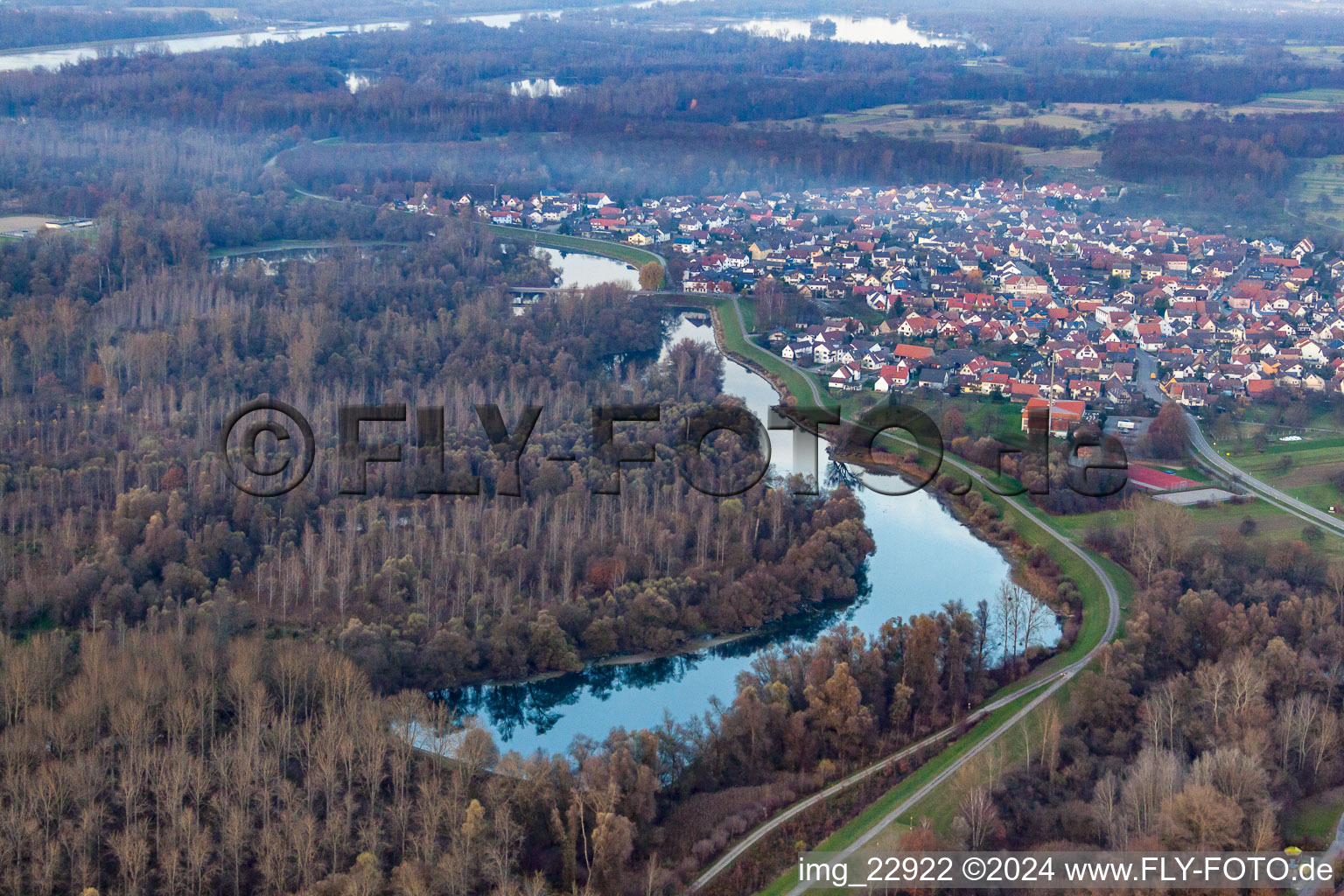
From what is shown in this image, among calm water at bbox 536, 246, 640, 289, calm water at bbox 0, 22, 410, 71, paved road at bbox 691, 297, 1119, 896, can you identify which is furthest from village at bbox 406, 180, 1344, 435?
calm water at bbox 0, 22, 410, 71

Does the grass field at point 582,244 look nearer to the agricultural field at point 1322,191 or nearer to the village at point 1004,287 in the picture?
the village at point 1004,287

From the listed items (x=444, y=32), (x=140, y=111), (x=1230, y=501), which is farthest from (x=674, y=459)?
(x=444, y=32)

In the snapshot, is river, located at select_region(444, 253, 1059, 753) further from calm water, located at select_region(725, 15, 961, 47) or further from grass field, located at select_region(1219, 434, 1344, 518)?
calm water, located at select_region(725, 15, 961, 47)

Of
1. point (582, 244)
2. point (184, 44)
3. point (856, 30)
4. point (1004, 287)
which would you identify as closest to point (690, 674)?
point (1004, 287)

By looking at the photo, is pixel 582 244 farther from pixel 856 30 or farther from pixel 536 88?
pixel 856 30

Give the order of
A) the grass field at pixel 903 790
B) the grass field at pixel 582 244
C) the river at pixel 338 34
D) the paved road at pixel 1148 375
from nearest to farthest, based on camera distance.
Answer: the grass field at pixel 903 790 → the paved road at pixel 1148 375 → the grass field at pixel 582 244 → the river at pixel 338 34

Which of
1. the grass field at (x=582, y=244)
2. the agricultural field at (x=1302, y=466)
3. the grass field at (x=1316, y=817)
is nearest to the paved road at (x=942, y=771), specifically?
the grass field at (x=1316, y=817)
